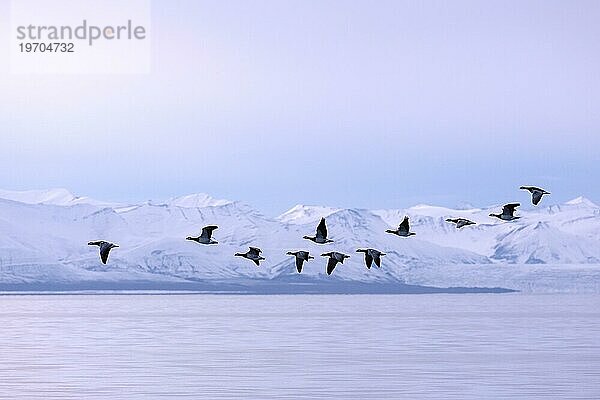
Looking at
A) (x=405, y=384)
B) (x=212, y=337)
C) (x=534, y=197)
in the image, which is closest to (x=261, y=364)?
(x=405, y=384)

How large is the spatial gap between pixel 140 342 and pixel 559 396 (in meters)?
30.4

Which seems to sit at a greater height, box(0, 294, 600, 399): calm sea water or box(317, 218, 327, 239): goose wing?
box(317, 218, 327, 239): goose wing

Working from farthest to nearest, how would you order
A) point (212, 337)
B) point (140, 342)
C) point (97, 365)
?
point (212, 337)
point (140, 342)
point (97, 365)

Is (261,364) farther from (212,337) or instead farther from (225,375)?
(212,337)

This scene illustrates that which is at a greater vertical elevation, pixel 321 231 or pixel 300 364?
pixel 321 231

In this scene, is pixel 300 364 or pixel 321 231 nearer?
pixel 321 231

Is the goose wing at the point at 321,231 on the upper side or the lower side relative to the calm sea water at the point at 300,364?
upper

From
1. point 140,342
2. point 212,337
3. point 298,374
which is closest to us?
point 298,374

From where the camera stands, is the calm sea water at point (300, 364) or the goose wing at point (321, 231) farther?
the goose wing at point (321, 231)

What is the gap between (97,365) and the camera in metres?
47.7

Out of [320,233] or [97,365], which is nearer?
[320,233]

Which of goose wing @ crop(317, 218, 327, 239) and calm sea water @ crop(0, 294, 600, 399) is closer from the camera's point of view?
calm sea water @ crop(0, 294, 600, 399)

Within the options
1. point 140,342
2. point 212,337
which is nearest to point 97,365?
point 140,342

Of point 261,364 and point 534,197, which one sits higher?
point 534,197
